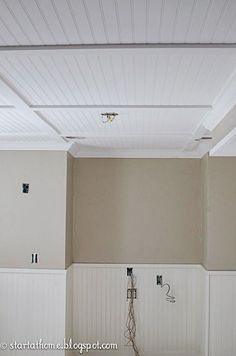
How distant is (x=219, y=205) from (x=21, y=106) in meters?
2.98

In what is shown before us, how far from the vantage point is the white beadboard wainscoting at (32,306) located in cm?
501

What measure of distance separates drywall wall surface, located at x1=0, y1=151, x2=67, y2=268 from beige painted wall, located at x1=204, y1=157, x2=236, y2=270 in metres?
1.78

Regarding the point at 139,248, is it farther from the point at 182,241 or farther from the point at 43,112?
the point at 43,112

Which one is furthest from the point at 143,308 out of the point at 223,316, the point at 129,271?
the point at 223,316

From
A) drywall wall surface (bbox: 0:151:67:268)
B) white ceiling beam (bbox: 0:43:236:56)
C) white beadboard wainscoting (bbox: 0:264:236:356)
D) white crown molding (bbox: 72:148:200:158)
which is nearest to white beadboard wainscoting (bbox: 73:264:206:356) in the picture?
white beadboard wainscoting (bbox: 0:264:236:356)

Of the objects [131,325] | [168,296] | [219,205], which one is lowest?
[131,325]

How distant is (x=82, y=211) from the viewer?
5.73m

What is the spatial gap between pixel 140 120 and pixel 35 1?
217cm

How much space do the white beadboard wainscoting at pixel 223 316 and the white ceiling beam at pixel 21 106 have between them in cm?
271

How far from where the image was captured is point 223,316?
5074mm

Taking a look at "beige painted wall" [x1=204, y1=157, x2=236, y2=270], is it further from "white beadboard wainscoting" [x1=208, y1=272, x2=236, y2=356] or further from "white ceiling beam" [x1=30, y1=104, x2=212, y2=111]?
"white ceiling beam" [x1=30, y1=104, x2=212, y2=111]

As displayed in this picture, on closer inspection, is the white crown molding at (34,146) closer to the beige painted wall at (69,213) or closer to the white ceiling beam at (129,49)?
the beige painted wall at (69,213)

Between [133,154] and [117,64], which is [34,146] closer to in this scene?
[133,154]

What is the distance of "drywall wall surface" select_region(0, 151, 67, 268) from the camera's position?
5043 millimetres
